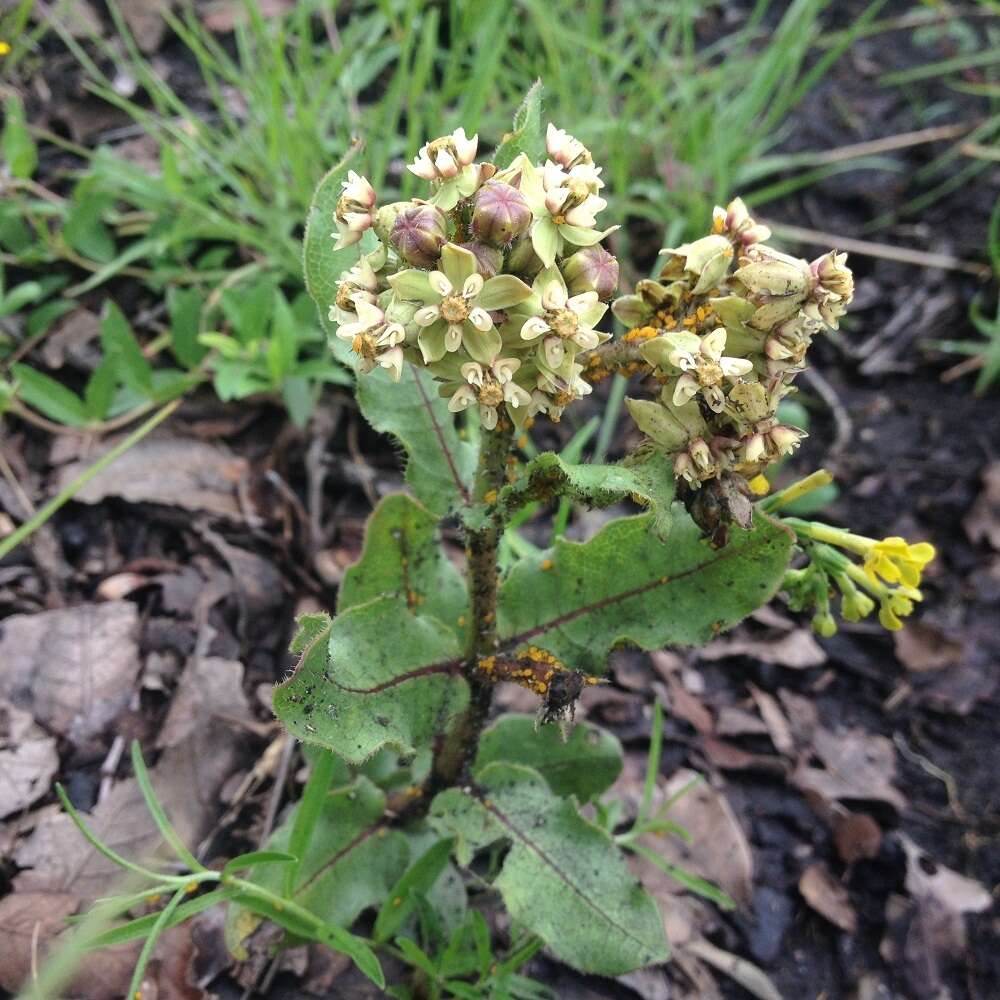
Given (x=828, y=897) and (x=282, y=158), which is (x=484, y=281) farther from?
(x=282, y=158)

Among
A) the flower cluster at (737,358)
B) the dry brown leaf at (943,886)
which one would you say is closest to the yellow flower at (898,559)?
the flower cluster at (737,358)

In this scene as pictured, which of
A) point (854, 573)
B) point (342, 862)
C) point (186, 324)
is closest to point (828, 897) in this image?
point (854, 573)

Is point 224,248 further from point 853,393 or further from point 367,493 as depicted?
point 853,393

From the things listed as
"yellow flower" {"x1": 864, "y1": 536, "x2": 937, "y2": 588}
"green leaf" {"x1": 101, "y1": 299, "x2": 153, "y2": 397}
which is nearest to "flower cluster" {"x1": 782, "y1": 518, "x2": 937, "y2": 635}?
"yellow flower" {"x1": 864, "y1": 536, "x2": 937, "y2": 588}

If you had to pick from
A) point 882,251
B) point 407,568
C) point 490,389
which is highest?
point 490,389

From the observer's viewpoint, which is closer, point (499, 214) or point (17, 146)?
point (499, 214)

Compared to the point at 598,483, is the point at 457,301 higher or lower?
higher
